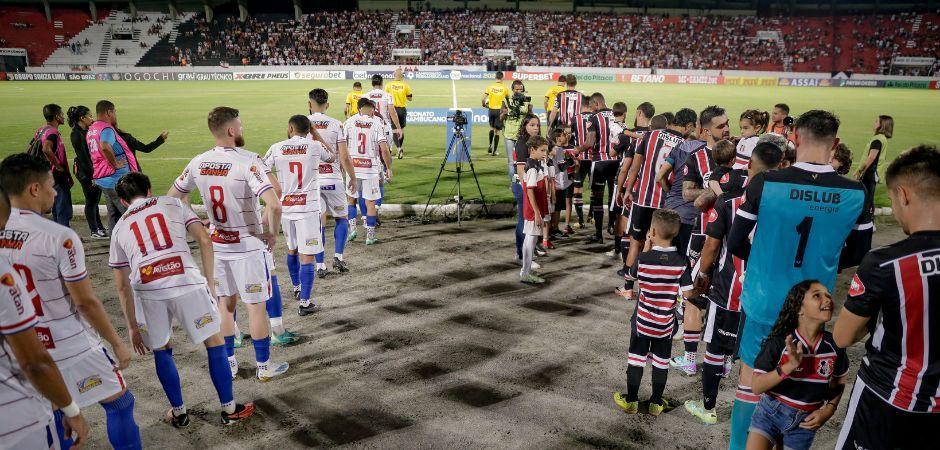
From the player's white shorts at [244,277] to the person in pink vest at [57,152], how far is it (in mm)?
5213

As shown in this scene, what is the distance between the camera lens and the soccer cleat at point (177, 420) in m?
4.66

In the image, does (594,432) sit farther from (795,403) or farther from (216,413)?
(216,413)

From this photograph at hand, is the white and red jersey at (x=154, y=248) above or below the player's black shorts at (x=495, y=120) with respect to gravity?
below

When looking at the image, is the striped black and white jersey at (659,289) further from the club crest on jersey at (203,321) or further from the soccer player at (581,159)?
the soccer player at (581,159)

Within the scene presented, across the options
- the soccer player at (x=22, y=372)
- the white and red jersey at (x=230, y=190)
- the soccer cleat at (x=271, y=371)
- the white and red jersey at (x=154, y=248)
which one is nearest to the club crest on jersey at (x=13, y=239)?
the soccer player at (x=22, y=372)

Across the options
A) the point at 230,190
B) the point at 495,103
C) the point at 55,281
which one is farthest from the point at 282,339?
the point at 495,103

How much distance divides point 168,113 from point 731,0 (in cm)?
6462

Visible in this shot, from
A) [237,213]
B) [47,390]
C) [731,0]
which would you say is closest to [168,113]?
[237,213]

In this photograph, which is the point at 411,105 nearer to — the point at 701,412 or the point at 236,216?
the point at 236,216

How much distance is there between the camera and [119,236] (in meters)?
4.21

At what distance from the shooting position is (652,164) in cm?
732

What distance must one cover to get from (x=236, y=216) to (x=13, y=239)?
1922 millimetres

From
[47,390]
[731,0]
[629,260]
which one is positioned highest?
[731,0]

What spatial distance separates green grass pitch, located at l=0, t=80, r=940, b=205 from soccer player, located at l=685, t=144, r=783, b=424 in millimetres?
7222
